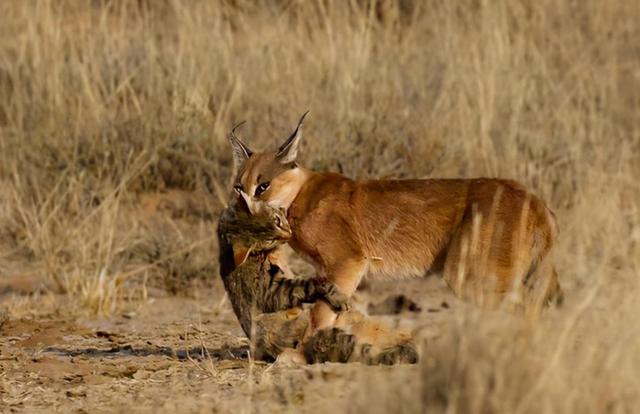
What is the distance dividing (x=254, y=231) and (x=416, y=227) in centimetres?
96

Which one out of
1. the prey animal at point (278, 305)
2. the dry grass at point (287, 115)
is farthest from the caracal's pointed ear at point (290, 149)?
the dry grass at point (287, 115)

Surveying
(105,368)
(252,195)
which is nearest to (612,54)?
(252,195)

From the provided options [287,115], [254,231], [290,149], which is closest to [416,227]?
[290,149]

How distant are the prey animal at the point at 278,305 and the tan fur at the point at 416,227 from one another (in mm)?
251

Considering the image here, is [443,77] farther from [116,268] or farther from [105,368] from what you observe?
[105,368]

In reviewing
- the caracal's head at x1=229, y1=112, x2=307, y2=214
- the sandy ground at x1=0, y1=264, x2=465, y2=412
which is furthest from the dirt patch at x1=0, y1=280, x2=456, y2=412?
the caracal's head at x1=229, y1=112, x2=307, y2=214

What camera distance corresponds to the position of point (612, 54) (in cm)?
1216

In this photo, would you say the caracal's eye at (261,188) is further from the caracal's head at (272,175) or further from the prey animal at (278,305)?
the prey animal at (278,305)

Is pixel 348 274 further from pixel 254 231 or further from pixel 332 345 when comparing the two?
pixel 332 345

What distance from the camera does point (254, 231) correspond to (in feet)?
22.5

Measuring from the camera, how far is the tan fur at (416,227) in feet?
22.9

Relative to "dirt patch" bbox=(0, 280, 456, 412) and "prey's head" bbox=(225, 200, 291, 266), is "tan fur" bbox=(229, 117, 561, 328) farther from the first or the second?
"dirt patch" bbox=(0, 280, 456, 412)

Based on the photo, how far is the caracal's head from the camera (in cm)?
728

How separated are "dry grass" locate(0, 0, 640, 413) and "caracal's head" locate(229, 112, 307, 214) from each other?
5.87ft
